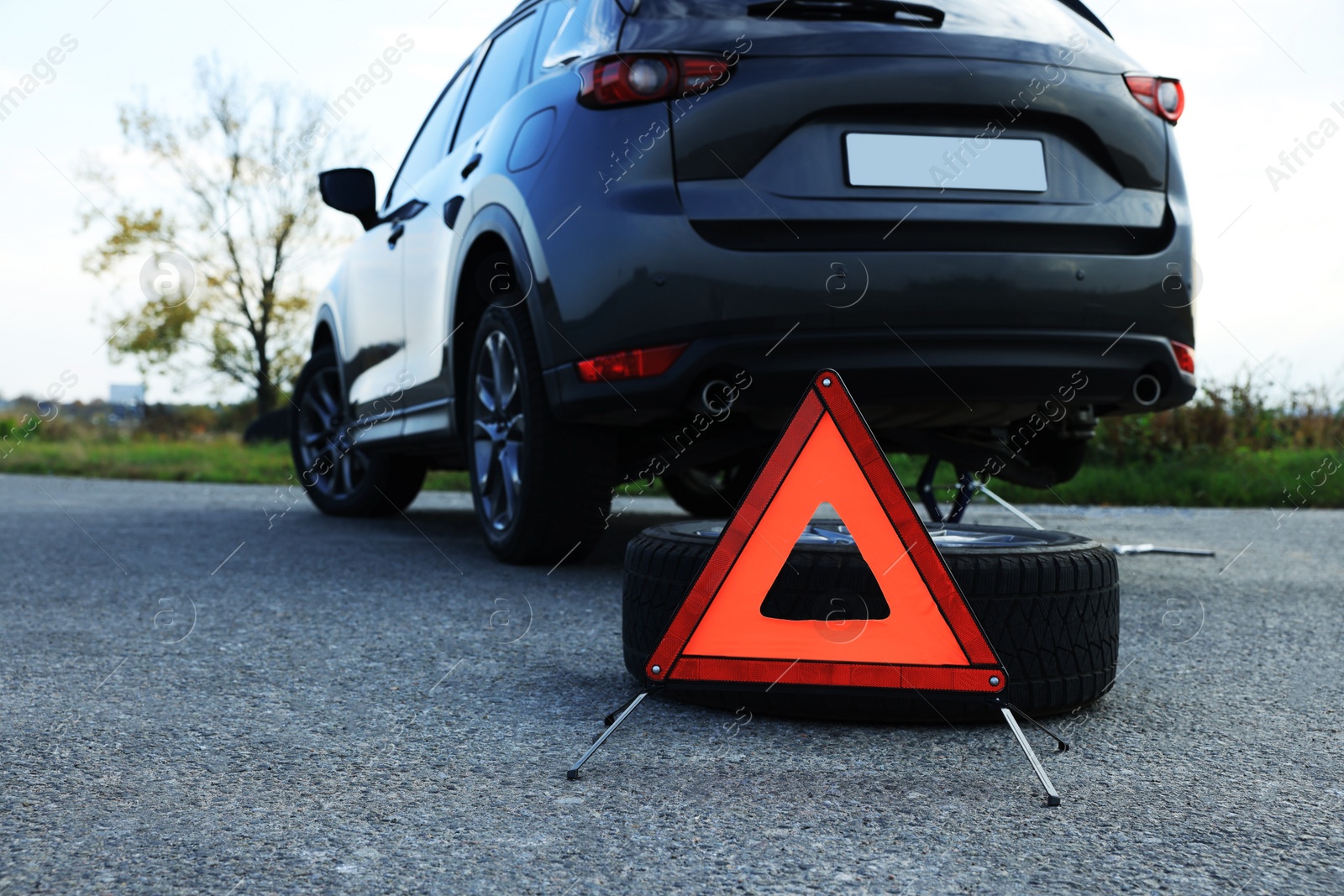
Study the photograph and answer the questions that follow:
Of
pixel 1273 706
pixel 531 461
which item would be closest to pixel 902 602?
pixel 1273 706

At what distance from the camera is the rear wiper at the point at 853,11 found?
324 centimetres

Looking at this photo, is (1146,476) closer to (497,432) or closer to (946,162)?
(497,432)

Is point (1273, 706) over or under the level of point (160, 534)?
over

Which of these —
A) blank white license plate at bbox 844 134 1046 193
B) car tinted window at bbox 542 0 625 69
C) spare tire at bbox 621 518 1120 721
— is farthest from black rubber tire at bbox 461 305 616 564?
spare tire at bbox 621 518 1120 721

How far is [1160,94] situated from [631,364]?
1.72 metres

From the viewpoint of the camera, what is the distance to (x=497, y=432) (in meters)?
4.09

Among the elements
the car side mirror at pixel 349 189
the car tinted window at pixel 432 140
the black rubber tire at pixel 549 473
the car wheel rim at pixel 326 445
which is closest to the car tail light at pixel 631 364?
the black rubber tire at pixel 549 473

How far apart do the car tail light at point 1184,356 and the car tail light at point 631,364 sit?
56.5 inches

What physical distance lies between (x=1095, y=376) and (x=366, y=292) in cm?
341

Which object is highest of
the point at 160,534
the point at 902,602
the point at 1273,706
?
the point at 902,602

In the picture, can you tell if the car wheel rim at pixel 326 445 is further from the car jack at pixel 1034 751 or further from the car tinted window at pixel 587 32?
the car jack at pixel 1034 751

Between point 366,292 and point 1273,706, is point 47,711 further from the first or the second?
point 366,292

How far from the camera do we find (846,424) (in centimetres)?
205

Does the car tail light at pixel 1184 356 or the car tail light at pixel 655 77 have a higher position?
the car tail light at pixel 655 77
